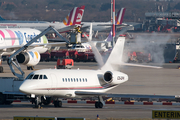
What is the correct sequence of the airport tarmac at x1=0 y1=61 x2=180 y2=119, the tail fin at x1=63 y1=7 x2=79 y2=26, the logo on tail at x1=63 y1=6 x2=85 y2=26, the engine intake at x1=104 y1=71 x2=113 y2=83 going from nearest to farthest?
1. the airport tarmac at x1=0 y1=61 x2=180 y2=119
2. the engine intake at x1=104 y1=71 x2=113 y2=83
3. the logo on tail at x1=63 y1=6 x2=85 y2=26
4. the tail fin at x1=63 y1=7 x2=79 y2=26

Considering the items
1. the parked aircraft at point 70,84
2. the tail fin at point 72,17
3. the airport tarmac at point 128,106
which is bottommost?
the airport tarmac at point 128,106

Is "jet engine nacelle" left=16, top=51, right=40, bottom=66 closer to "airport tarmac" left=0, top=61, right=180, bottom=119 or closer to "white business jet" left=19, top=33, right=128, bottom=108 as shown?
"airport tarmac" left=0, top=61, right=180, bottom=119

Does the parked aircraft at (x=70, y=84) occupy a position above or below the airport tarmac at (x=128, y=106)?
above

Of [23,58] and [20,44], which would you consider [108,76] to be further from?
[20,44]

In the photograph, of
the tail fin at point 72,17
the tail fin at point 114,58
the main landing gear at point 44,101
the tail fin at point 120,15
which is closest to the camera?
the main landing gear at point 44,101

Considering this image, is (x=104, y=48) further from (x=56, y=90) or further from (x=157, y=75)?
(x=56, y=90)

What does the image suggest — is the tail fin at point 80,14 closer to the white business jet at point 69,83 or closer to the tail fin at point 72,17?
the tail fin at point 72,17

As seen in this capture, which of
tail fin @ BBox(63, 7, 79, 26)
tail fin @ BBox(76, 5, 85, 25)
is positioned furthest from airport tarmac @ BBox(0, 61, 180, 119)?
tail fin @ BBox(63, 7, 79, 26)

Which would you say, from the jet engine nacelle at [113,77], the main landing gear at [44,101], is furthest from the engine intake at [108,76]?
the main landing gear at [44,101]

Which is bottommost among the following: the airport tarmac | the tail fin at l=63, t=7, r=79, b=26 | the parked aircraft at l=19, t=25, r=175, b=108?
the airport tarmac

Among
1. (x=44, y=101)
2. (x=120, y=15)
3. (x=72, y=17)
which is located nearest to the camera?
(x=44, y=101)

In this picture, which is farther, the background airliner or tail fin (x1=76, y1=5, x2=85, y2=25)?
tail fin (x1=76, y1=5, x2=85, y2=25)

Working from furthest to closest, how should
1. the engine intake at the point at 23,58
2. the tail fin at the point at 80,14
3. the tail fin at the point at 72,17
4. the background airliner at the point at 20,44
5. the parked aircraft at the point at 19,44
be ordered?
the tail fin at the point at 72,17, the tail fin at the point at 80,14, the parked aircraft at the point at 19,44, the background airliner at the point at 20,44, the engine intake at the point at 23,58

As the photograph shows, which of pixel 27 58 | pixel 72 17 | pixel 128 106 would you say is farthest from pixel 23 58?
pixel 72 17
